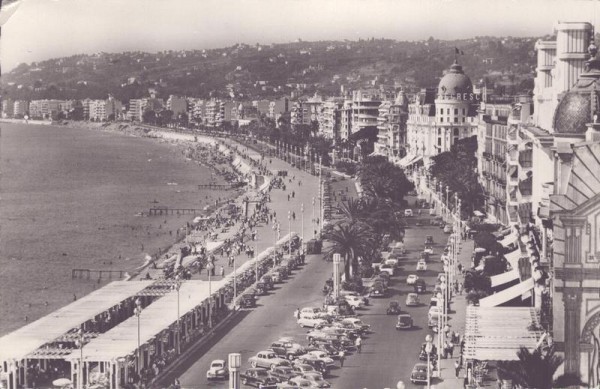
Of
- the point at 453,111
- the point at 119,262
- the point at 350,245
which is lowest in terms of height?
the point at 119,262

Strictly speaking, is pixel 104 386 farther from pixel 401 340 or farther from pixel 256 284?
pixel 256 284

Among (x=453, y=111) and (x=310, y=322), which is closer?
(x=310, y=322)

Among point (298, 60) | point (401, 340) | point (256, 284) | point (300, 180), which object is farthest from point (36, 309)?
point (298, 60)

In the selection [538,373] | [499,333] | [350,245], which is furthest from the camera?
[350,245]

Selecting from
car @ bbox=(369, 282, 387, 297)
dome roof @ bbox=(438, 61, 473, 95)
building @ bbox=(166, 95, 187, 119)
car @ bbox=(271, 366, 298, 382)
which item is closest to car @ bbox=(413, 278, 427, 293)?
car @ bbox=(369, 282, 387, 297)

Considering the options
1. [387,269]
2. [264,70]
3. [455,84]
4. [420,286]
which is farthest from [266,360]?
[264,70]

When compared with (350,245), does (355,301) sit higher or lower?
lower

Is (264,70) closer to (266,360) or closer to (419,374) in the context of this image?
(266,360)
